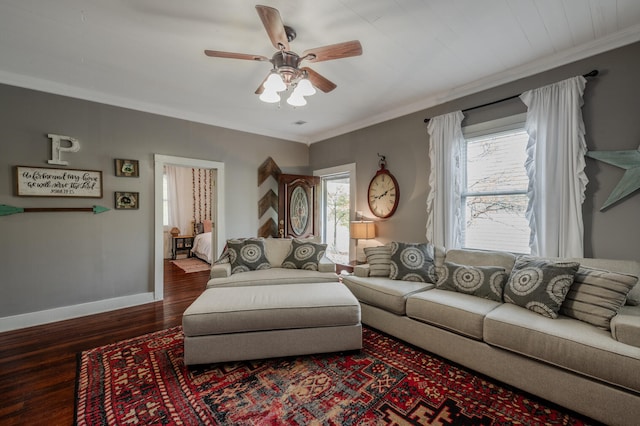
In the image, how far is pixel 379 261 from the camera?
3078mm

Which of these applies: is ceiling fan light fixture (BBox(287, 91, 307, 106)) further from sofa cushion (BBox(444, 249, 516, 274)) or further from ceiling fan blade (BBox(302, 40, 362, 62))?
sofa cushion (BBox(444, 249, 516, 274))

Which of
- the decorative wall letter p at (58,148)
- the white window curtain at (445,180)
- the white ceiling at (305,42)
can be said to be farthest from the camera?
the white window curtain at (445,180)

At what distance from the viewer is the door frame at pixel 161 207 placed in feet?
12.1

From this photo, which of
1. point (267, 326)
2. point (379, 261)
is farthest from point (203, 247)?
point (267, 326)

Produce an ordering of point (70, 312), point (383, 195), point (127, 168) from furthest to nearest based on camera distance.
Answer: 1. point (383, 195)
2. point (127, 168)
3. point (70, 312)

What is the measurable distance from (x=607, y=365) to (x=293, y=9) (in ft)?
9.37

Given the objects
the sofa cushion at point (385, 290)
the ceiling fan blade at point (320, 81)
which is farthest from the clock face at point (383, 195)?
the ceiling fan blade at point (320, 81)

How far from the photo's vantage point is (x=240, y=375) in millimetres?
1994

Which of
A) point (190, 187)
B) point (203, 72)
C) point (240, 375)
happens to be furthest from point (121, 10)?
point (190, 187)

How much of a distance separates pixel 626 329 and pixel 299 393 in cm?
197

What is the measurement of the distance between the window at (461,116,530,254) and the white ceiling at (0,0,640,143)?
21.8 inches

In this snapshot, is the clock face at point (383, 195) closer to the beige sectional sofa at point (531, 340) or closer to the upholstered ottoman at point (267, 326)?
the beige sectional sofa at point (531, 340)

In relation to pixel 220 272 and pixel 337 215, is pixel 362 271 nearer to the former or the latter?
pixel 220 272

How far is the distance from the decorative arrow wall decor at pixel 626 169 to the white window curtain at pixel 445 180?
47.1 inches
